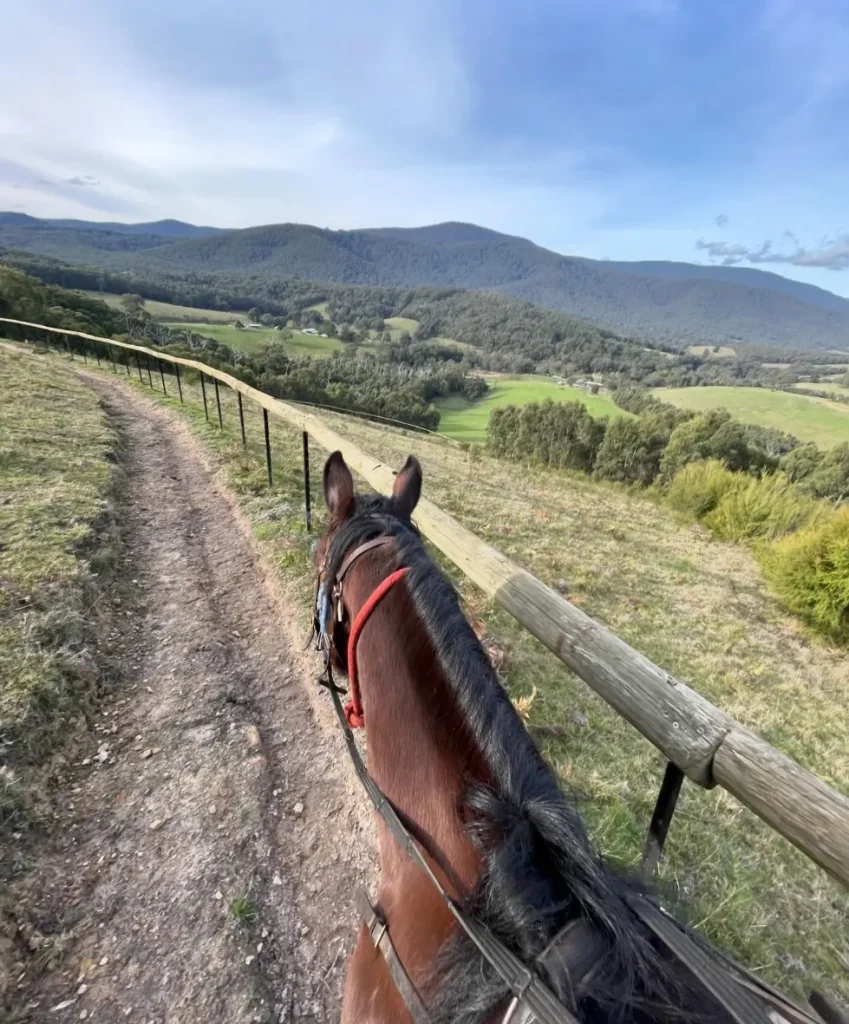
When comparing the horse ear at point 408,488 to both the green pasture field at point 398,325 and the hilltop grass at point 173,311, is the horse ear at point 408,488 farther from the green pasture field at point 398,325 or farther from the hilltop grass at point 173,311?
the green pasture field at point 398,325

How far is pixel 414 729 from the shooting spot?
4.15 feet

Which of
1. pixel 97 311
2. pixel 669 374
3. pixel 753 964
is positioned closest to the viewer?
pixel 753 964

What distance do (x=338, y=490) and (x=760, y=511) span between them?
1551 cm

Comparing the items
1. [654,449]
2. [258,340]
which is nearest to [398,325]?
[258,340]

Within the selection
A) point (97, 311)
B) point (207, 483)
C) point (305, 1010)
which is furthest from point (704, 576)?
point (97, 311)

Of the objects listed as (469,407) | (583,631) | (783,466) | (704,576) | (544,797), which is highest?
(544,797)

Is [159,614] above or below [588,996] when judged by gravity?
below

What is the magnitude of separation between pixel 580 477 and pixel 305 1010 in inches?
852

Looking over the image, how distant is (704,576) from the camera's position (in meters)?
10.2

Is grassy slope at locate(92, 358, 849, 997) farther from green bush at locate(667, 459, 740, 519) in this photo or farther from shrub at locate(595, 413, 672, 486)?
shrub at locate(595, 413, 672, 486)

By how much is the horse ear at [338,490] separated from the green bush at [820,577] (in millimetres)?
10010

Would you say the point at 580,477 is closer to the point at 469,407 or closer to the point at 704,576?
the point at 704,576

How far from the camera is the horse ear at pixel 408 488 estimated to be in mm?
1810

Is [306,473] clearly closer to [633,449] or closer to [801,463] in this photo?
[633,449]
